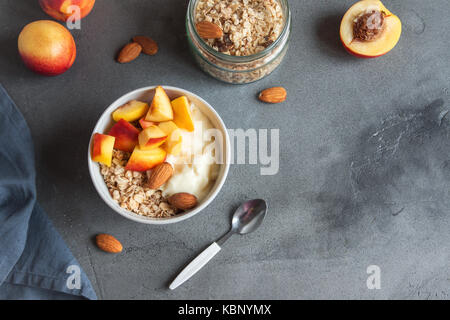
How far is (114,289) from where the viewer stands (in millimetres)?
1081

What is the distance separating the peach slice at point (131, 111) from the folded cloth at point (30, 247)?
11.2 inches

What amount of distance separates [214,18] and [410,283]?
2.80 feet

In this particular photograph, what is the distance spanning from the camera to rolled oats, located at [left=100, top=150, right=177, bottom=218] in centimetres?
97

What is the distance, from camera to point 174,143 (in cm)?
96

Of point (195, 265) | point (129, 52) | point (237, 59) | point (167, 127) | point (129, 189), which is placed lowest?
point (195, 265)

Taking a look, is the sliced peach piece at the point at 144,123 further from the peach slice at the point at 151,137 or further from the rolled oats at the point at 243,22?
the rolled oats at the point at 243,22

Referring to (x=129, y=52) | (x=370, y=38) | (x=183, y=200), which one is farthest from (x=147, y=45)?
(x=370, y=38)

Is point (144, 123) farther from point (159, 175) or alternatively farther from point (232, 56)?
point (232, 56)

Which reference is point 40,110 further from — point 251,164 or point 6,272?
point 251,164

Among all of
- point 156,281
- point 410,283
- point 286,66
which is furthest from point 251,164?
point 410,283

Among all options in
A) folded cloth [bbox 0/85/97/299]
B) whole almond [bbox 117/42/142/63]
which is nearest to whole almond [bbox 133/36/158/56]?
whole almond [bbox 117/42/142/63]

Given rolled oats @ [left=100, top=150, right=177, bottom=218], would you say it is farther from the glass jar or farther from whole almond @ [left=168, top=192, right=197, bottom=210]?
the glass jar

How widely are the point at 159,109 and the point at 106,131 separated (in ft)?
0.47

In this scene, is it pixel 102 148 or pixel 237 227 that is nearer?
pixel 102 148
